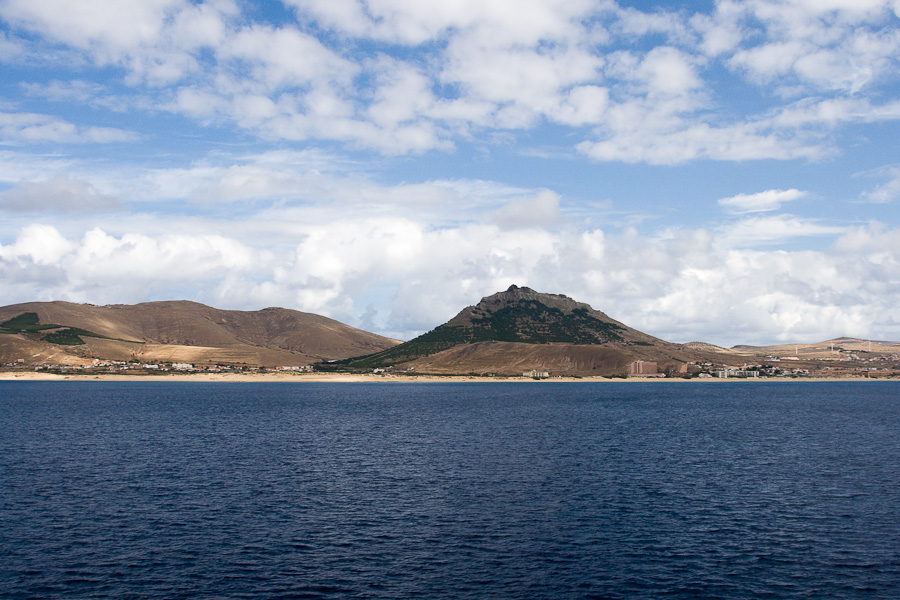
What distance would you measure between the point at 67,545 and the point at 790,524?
55.4m

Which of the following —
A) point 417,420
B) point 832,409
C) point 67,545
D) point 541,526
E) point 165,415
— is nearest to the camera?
point 67,545

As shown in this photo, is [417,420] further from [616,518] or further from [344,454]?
[616,518]

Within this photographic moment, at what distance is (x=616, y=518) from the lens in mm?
56906

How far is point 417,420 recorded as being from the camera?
474ft

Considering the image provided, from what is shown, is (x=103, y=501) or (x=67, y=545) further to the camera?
(x=103, y=501)

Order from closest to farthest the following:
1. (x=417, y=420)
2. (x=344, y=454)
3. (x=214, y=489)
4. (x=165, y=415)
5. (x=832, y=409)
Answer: (x=214, y=489) < (x=344, y=454) < (x=417, y=420) < (x=165, y=415) < (x=832, y=409)

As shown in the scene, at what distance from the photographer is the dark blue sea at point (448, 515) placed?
137ft

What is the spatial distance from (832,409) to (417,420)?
118284mm

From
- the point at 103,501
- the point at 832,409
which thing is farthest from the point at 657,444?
the point at 832,409

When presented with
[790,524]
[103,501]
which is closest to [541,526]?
[790,524]

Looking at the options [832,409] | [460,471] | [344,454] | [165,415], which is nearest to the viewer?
[460,471]

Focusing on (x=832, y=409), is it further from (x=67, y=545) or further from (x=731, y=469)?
(x=67, y=545)

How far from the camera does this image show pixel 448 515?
57.4m

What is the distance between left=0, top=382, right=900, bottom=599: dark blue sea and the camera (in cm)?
4166
